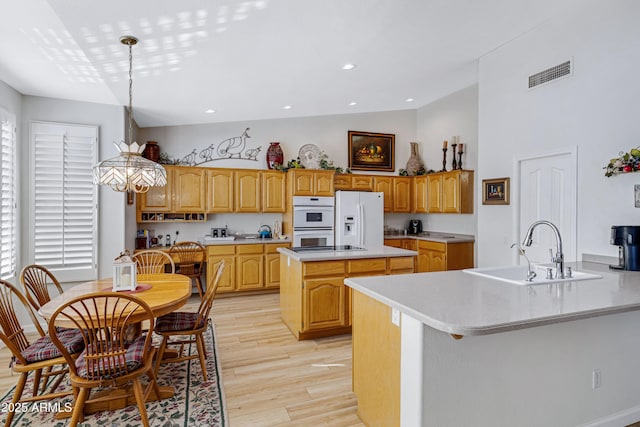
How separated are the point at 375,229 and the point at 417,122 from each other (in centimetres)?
261

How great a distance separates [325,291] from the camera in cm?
359

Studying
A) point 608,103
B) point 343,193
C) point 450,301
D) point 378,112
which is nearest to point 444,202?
point 343,193

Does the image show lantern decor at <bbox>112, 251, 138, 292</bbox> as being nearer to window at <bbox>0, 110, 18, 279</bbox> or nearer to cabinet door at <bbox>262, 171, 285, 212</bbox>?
window at <bbox>0, 110, 18, 279</bbox>

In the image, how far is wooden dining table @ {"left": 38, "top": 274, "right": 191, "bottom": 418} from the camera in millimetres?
2324

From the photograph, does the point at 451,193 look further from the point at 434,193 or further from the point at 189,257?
the point at 189,257

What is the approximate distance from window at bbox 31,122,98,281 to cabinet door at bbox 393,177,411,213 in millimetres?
4883

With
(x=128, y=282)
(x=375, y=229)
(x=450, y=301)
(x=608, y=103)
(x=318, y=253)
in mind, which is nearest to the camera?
(x=450, y=301)

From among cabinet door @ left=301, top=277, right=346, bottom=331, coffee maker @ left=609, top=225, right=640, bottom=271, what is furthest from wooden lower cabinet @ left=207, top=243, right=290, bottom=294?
coffee maker @ left=609, top=225, right=640, bottom=271

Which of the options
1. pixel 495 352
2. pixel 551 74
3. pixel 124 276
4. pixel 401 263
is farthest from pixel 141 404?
pixel 551 74

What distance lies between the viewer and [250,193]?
572 centimetres

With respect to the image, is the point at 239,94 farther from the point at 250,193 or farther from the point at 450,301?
the point at 450,301

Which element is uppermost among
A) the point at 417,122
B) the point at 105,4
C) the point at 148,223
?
the point at 417,122

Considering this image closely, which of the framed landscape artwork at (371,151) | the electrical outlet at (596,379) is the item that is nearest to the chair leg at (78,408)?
the electrical outlet at (596,379)

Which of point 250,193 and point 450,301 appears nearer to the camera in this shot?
point 450,301
